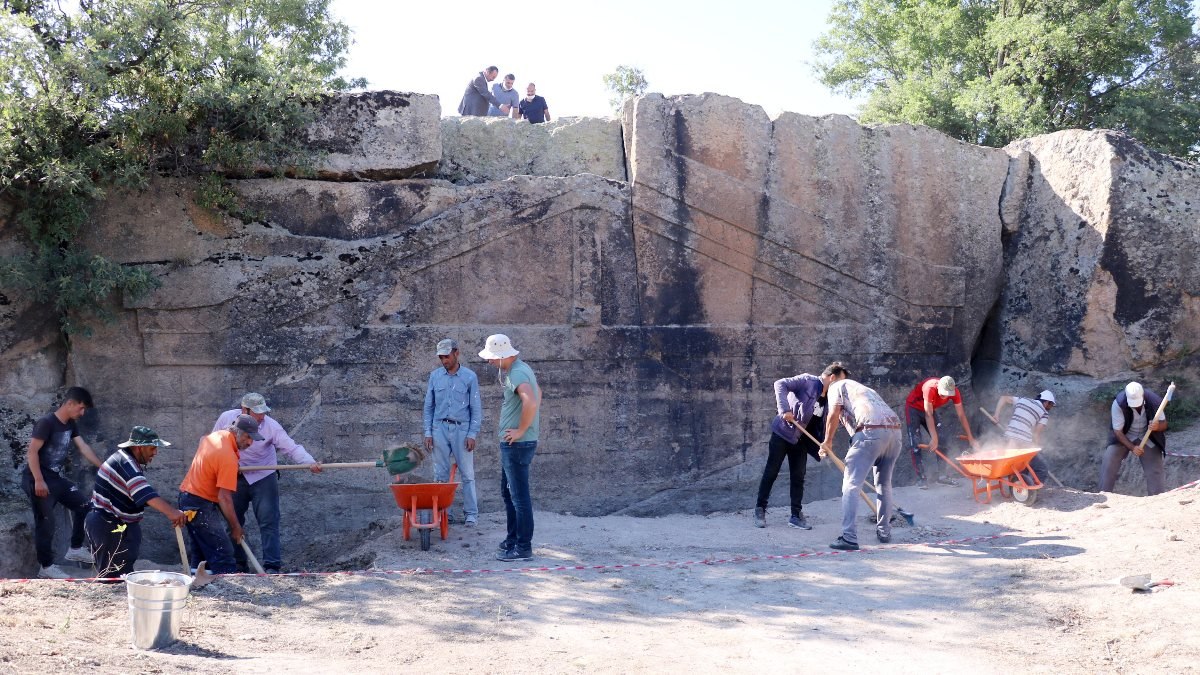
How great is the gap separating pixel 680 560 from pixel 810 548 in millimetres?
964

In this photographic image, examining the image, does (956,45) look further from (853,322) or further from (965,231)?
(853,322)

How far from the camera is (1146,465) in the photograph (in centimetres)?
861

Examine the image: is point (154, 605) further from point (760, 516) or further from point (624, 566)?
point (760, 516)

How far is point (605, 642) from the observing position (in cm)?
514

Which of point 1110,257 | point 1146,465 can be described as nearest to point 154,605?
point 1146,465

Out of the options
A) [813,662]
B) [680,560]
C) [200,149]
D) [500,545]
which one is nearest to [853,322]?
[680,560]

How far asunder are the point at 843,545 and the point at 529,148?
4.37 meters

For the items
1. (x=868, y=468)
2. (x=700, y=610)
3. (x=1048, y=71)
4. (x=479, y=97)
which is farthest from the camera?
(x=1048, y=71)

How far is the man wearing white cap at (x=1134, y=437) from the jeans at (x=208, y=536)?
6.89 m

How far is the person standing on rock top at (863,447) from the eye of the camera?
22.5 feet

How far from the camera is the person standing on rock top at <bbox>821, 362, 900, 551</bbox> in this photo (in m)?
6.86

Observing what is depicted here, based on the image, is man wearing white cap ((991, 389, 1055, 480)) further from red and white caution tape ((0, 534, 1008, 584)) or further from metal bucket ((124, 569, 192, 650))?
metal bucket ((124, 569, 192, 650))

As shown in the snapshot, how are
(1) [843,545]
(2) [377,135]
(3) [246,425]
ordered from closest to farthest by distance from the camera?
(3) [246,425] → (1) [843,545] → (2) [377,135]

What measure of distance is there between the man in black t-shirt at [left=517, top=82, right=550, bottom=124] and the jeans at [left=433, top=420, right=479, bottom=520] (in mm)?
5104
